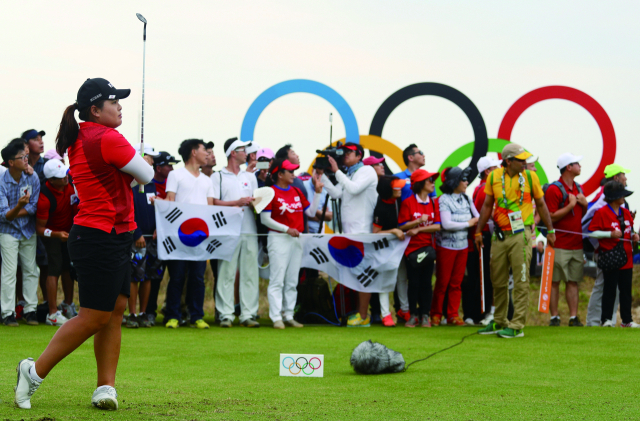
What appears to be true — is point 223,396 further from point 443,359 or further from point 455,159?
point 455,159

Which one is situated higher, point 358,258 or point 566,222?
point 566,222

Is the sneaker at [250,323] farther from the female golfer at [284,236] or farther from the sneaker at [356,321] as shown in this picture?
the sneaker at [356,321]

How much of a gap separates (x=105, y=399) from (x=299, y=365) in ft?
5.46

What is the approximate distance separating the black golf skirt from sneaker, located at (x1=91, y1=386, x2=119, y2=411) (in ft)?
1.34

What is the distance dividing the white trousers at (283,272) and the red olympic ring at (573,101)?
13.9 feet

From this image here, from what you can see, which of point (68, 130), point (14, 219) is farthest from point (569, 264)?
point (68, 130)

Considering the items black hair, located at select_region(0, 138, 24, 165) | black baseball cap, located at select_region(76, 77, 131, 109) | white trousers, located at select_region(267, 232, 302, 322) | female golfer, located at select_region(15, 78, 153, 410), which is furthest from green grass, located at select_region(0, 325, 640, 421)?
black hair, located at select_region(0, 138, 24, 165)

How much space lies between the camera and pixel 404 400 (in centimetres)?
399

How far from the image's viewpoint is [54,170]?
7609 mm

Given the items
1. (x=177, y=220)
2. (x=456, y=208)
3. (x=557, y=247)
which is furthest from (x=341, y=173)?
(x=557, y=247)

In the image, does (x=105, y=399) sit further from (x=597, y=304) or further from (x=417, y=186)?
(x=597, y=304)

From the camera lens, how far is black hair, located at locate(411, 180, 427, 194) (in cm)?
852

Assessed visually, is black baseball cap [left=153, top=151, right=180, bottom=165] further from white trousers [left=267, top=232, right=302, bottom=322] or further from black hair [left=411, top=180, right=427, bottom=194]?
black hair [left=411, top=180, right=427, bottom=194]

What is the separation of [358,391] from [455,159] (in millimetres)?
6986
